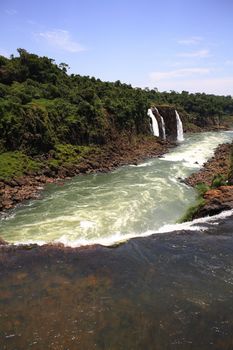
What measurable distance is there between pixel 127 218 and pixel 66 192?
9.58 meters

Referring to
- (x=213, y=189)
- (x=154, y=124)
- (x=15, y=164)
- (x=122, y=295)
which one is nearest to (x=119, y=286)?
(x=122, y=295)

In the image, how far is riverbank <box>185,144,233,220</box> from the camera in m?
24.2

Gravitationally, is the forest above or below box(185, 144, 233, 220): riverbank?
above

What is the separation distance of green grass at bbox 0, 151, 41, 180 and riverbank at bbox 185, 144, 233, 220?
16.4m

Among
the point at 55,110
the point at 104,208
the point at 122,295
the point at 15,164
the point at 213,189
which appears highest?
the point at 55,110

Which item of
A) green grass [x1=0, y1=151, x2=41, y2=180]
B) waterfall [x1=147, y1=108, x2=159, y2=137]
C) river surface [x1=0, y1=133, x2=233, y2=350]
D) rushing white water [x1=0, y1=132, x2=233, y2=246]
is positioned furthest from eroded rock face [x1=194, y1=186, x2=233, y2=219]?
waterfall [x1=147, y1=108, x2=159, y2=137]

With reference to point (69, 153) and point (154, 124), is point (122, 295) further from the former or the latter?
point (154, 124)

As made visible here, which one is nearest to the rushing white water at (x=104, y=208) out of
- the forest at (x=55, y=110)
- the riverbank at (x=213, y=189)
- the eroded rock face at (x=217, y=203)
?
the riverbank at (x=213, y=189)

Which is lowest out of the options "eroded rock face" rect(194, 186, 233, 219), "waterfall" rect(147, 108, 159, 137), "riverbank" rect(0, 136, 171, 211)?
"eroded rock face" rect(194, 186, 233, 219)

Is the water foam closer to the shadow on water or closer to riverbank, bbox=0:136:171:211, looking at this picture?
the shadow on water

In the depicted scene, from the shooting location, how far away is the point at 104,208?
29.6m

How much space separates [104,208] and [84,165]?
14.3 metres

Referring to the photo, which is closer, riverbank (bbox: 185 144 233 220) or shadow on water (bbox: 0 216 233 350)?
shadow on water (bbox: 0 216 233 350)

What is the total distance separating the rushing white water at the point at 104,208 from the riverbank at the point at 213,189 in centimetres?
175
